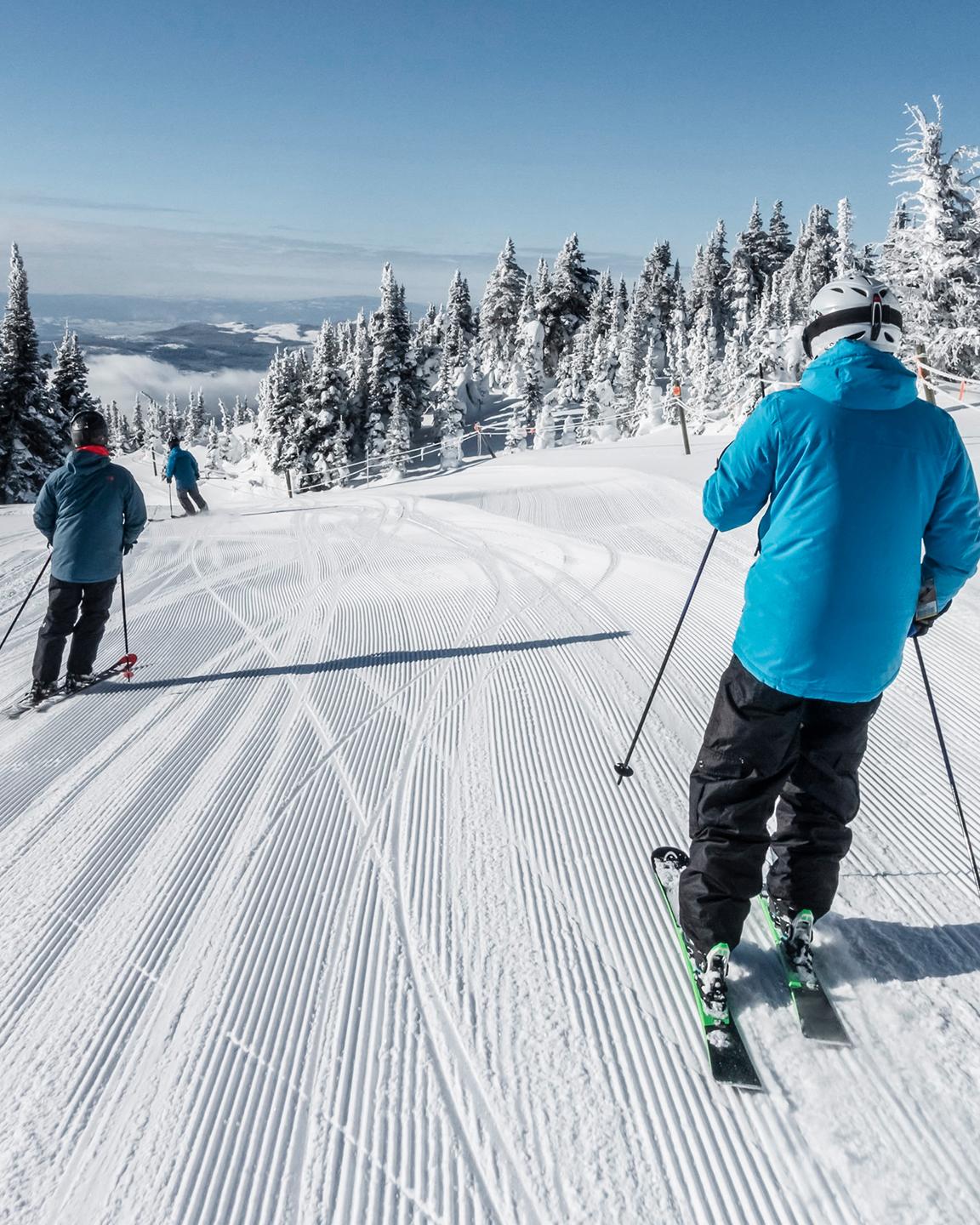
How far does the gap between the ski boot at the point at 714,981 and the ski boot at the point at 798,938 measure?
0.87 ft

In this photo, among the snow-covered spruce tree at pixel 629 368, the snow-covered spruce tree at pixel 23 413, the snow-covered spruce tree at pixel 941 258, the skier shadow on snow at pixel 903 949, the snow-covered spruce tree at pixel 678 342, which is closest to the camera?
the skier shadow on snow at pixel 903 949

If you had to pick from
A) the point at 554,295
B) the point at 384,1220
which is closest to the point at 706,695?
the point at 384,1220

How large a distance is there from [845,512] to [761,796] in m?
0.92

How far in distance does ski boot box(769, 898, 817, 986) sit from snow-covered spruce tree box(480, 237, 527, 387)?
70.5 m

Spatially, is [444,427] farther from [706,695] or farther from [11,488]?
[706,695]

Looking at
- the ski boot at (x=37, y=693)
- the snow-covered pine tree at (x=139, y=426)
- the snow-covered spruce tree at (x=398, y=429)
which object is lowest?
the snow-covered pine tree at (x=139, y=426)

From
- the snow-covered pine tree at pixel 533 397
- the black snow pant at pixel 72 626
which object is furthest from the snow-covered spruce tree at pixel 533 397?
the black snow pant at pixel 72 626

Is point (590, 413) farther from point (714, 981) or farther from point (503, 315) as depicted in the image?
point (714, 981)

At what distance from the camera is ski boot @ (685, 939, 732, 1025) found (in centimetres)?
244

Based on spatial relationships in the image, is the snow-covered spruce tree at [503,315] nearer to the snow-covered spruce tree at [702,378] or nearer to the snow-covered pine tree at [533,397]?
the snow-covered pine tree at [533,397]

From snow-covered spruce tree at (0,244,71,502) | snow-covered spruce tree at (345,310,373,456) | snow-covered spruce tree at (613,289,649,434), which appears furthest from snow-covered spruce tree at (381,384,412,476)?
snow-covered spruce tree at (613,289,649,434)

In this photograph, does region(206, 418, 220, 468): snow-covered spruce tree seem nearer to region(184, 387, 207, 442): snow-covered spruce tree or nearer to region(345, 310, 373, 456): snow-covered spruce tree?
region(184, 387, 207, 442): snow-covered spruce tree

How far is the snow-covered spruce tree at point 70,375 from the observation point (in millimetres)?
42375

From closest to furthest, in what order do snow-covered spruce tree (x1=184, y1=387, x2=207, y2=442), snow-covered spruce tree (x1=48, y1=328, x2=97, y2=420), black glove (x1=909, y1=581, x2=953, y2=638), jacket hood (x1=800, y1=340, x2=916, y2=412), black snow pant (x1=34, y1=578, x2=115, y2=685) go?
→ jacket hood (x1=800, y1=340, x2=916, y2=412)
black glove (x1=909, y1=581, x2=953, y2=638)
black snow pant (x1=34, y1=578, x2=115, y2=685)
snow-covered spruce tree (x1=48, y1=328, x2=97, y2=420)
snow-covered spruce tree (x1=184, y1=387, x2=207, y2=442)
